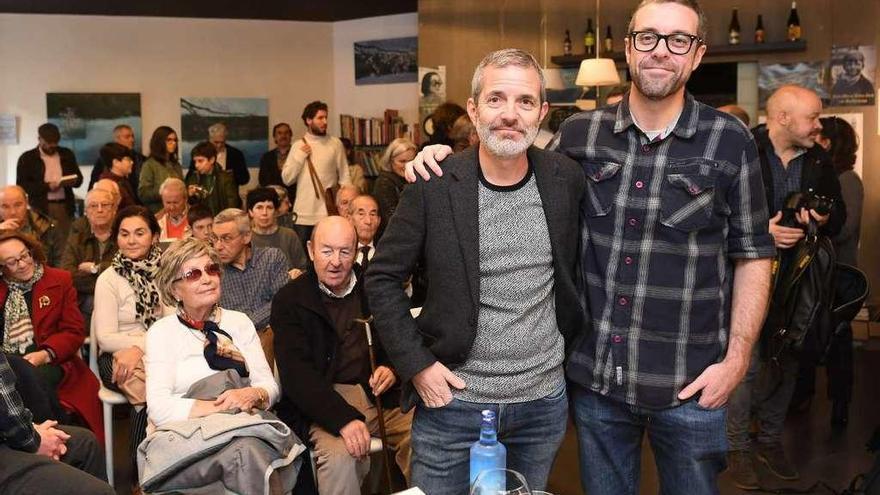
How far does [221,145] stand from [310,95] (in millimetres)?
2320

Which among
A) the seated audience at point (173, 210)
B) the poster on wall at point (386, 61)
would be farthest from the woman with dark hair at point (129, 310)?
the poster on wall at point (386, 61)

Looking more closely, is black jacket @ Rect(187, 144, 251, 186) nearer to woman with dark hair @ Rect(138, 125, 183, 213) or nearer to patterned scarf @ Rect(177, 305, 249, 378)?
woman with dark hair @ Rect(138, 125, 183, 213)

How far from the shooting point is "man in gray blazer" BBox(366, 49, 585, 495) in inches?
89.6

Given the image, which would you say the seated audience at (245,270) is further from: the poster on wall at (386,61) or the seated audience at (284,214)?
the poster on wall at (386,61)

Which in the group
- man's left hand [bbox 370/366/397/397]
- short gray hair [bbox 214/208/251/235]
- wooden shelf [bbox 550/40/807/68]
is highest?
wooden shelf [bbox 550/40/807/68]

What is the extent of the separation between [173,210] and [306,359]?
3014 mm

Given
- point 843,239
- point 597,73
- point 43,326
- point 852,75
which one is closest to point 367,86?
point 597,73

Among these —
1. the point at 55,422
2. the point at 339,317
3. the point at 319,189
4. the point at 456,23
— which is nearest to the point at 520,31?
the point at 456,23

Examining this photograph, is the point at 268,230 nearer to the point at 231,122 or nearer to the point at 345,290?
the point at 345,290

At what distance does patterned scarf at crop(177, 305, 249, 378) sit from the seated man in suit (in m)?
0.14

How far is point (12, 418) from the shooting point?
2928mm

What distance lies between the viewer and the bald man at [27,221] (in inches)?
226

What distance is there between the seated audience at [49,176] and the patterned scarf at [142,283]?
4759 mm

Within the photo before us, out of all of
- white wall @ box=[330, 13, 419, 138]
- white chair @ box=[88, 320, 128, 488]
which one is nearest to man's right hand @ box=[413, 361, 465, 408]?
white chair @ box=[88, 320, 128, 488]
